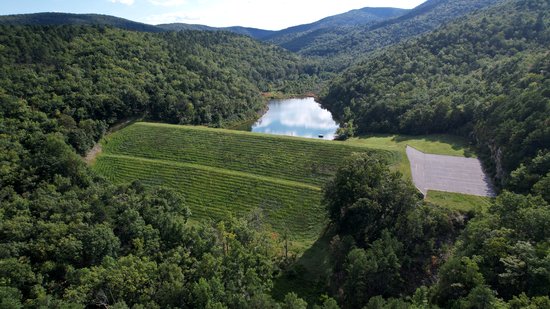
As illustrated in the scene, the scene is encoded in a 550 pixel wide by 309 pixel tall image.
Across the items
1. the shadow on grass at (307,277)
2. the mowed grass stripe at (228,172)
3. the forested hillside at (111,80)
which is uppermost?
the forested hillside at (111,80)

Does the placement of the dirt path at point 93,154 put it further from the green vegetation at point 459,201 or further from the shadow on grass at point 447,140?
the shadow on grass at point 447,140

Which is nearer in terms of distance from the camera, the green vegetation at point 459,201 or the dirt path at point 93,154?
the green vegetation at point 459,201

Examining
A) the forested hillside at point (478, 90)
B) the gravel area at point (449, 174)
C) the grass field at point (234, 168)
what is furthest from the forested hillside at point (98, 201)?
the forested hillside at point (478, 90)

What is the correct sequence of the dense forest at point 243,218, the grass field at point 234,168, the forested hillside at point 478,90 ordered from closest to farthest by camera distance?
the dense forest at point 243,218
the forested hillside at point 478,90
the grass field at point 234,168

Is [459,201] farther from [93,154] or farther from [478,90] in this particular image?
[93,154]

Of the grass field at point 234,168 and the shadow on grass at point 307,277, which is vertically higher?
the grass field at point 234,168

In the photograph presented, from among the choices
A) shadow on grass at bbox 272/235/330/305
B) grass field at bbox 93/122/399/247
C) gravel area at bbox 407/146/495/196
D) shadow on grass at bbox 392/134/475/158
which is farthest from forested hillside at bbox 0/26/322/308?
Result: shadow on grass at bbox 392/134/475/158

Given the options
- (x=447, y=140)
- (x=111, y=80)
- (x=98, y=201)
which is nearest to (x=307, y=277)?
(x=98, y=201)

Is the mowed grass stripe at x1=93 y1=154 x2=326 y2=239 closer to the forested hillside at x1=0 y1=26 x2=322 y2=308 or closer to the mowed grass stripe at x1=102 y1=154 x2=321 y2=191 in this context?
the mowed grass stripe at x1=102 y1=154 x2=321 y2=191
